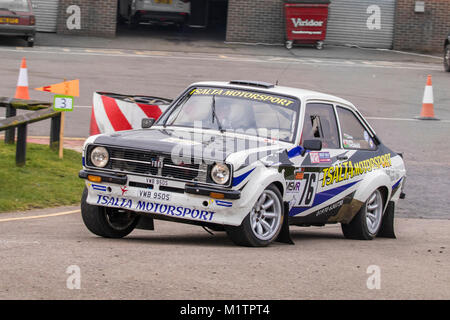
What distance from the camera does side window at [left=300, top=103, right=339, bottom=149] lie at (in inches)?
371

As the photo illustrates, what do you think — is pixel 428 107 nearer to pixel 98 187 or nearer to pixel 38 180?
pixel 38 180

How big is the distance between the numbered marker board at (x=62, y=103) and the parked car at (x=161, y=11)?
22.2m

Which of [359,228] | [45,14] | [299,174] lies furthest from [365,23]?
[299,174]

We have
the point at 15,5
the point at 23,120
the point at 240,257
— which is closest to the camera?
the point at 240,257

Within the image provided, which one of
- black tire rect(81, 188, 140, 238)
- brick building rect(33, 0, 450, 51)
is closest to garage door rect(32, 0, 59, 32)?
brick building rect(33, 0, 450, 51)

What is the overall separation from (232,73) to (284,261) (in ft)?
61.0

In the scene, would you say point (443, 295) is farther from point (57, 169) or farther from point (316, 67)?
point (316, 67)

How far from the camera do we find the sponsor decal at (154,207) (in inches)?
321

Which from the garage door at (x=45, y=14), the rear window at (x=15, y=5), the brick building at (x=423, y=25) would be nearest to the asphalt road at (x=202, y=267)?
the rear window at (x=15, y=5)

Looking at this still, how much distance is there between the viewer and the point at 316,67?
29.1 m

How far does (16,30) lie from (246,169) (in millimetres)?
21892

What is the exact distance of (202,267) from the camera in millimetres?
7188

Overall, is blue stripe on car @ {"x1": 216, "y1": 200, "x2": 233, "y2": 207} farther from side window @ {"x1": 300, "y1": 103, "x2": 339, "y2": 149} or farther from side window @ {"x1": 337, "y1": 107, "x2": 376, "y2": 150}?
side window @ {"x1": 337, "y1": 107, "x2": 376, "y2": 150}

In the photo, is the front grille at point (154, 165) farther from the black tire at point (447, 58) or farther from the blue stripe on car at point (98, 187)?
the black tire at point (447, 58)
